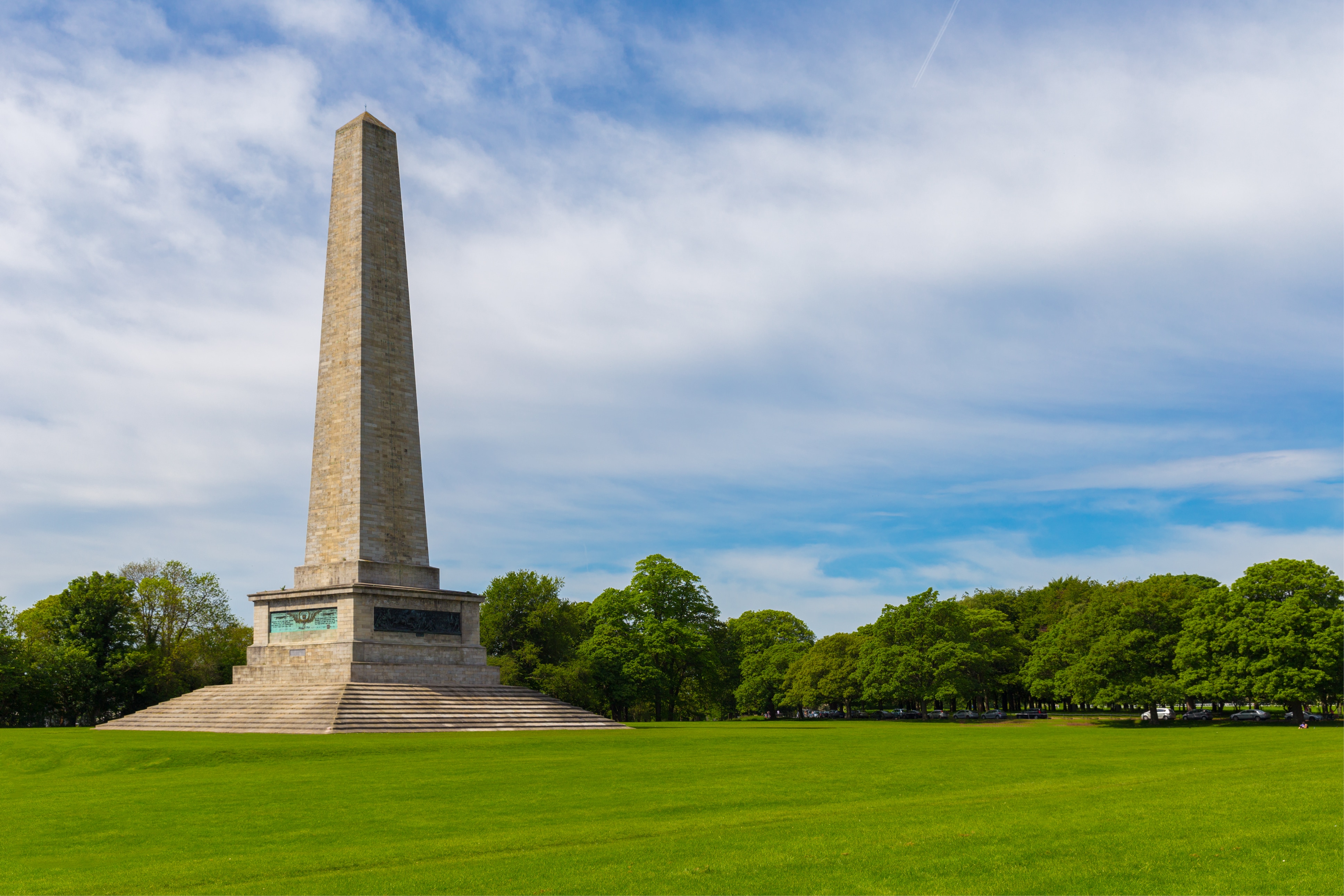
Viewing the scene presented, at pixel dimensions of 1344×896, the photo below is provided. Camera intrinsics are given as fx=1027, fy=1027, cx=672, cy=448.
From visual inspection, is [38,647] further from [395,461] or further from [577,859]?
[577,859]

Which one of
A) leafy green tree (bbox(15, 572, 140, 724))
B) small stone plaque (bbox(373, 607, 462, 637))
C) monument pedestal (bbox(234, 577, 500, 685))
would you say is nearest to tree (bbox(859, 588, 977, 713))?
monument pedestal (bbox(234, 577, 500, 685))

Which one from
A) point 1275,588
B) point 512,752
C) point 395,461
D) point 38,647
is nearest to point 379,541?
point 395,461

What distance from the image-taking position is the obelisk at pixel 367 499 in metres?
47.6

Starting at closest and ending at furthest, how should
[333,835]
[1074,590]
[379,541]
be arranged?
1. [333,835]
2. [379,541]
3. [1074,590]

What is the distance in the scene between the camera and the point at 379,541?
50031 mm

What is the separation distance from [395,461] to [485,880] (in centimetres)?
4118

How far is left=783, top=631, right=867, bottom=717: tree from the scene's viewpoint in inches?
3263

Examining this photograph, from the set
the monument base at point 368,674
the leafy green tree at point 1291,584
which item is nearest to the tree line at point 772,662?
the leafy green tree at point 1291,584

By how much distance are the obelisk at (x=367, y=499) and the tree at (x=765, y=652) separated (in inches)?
1797

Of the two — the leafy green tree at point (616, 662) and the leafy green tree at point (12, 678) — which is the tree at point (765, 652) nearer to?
the leafy green tree at point (616, 662)

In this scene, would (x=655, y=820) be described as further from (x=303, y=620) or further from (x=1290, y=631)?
(x=1290, y=631)

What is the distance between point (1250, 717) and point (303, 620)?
60.4 meters

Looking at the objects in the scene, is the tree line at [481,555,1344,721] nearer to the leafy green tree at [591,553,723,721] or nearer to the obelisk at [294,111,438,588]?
the leafy green tree at [591,553,723,721]

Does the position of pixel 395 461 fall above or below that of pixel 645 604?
above
